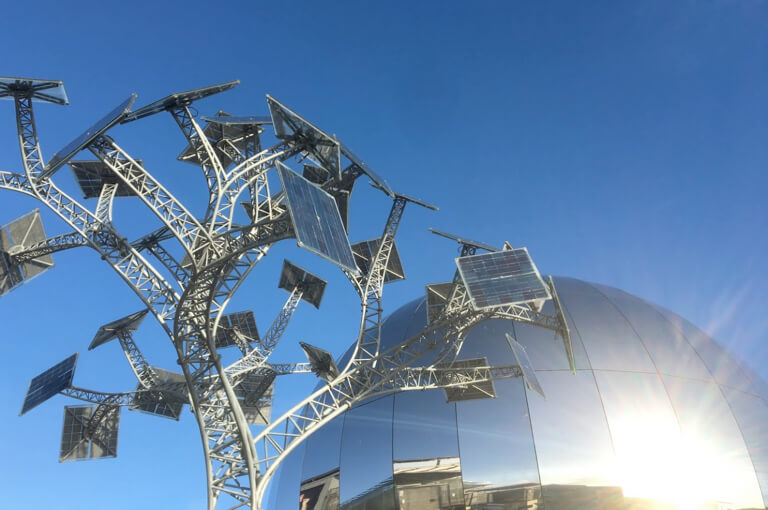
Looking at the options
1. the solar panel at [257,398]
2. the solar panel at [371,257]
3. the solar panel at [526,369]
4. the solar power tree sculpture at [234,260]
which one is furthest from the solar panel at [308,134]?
the solar panel at [257,398]

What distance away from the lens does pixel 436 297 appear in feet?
81.6

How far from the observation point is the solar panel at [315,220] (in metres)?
15.1

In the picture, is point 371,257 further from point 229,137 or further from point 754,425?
A: point 754,425

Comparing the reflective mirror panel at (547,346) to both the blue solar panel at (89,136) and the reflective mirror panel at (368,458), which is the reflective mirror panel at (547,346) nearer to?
the reflective mirror panel at (368,458)

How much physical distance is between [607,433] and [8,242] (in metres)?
24.6

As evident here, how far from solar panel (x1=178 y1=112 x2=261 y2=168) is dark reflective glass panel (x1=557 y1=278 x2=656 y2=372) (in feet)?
47.6

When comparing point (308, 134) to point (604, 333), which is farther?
point (604, 333)

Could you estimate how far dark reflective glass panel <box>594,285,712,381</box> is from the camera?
21.6 m

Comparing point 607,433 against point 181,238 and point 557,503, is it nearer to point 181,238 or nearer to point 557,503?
point 557,503

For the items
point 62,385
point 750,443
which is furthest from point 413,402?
point 62,385

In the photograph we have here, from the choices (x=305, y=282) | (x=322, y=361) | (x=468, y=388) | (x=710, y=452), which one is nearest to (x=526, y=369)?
(x=468, y=388)

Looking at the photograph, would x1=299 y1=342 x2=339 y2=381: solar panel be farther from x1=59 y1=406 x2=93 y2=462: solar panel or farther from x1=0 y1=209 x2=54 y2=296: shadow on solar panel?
x1=59 y1=406 x2=93 y2=462: solar panel

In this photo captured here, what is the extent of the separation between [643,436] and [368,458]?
937 centimetres

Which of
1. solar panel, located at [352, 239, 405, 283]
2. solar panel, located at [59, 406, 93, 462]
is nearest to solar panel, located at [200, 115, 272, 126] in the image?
solar panel, located at [352, 239, 405, 283]
